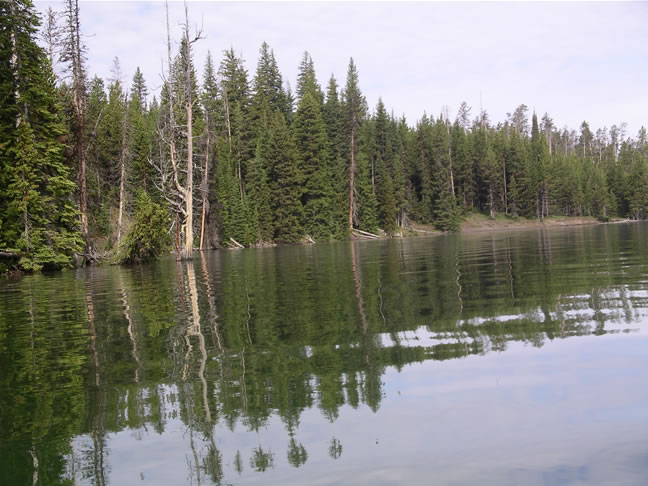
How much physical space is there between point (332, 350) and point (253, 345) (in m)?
1.17

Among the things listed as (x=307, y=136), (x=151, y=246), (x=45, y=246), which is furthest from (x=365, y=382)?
(x=307, y=136)

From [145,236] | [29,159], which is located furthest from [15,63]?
[145,236]

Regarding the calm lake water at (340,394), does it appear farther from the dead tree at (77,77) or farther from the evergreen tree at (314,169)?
the evergreen tree at (314,169)

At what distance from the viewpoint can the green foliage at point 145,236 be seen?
30594 millimetres

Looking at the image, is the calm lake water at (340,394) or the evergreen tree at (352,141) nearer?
the calm lake water at (340,394)

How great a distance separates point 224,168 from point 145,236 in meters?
37.0

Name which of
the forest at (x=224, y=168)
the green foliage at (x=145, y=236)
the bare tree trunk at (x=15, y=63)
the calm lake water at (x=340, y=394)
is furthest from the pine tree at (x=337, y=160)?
the calm lake water at (x=340, y=394)

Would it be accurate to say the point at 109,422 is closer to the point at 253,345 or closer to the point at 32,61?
the point at 253,345

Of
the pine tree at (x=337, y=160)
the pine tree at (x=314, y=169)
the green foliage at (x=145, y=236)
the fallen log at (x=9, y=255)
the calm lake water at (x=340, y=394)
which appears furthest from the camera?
the pine tree at (x=337, y=160)

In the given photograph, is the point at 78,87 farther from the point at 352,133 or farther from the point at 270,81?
the point at 270,81

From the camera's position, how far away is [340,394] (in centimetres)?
533

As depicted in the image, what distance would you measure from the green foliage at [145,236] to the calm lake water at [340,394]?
20.0 meters

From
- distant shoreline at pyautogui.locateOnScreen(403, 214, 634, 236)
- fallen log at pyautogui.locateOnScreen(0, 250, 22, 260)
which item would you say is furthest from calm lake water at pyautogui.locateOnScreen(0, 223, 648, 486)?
distant shoreline at pyautogui.locateOnScreen(403, 214, 634, 236)

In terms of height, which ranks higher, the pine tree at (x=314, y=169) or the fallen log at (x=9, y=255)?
the pine tree at (x=314, y=169)
